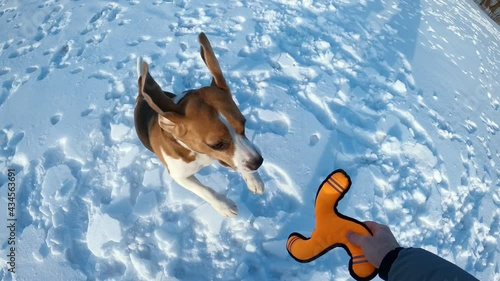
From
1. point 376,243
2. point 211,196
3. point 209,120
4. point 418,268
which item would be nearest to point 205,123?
point 209,120

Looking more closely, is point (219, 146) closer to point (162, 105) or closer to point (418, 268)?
point (162, 105)

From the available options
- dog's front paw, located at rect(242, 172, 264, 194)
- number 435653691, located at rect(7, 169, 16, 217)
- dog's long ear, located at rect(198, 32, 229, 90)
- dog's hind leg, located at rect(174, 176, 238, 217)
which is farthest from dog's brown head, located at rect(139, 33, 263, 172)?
number 435653691, located at rect(7, 169, 16, 217)

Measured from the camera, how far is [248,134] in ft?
12.1

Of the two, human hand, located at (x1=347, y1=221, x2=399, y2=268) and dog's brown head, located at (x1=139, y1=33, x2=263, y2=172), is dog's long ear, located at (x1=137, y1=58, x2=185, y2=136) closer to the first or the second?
dog's brown head, located at (x1=139, y1=33, x2=263, y2=172)

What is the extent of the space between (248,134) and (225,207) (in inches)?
34.4

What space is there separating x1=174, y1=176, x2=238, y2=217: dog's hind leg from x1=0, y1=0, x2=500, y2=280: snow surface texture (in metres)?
0.13

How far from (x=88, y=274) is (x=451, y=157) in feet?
12.6

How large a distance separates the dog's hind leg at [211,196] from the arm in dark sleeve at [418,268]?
1476 mm

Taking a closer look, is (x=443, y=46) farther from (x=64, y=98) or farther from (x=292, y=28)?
(x=64, y=98)

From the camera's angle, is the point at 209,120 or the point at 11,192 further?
the point at 11,192

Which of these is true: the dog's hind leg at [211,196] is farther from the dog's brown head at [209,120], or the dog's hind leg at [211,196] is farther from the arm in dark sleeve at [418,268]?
the arm in dark sleeve at [418,268]

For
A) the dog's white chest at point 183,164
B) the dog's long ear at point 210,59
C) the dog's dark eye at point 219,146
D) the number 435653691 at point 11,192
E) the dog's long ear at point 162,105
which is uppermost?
the dog's long ear at point 210,59

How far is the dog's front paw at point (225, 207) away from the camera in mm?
3126

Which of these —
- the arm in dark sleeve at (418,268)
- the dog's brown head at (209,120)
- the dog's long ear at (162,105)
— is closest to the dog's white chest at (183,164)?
the dog's brown head at (209,120)
